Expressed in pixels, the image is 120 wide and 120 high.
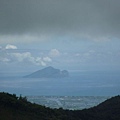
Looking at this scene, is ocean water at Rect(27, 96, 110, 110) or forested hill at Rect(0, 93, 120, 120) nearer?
forested hill at Rect(0, 93, 120, 120)

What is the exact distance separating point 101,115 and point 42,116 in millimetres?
10996

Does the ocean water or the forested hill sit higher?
the ocean water

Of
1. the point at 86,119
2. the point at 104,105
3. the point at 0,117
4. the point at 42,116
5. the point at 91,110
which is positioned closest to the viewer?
the point at 0,117

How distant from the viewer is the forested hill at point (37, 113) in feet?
149

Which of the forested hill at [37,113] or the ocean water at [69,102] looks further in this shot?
the ocean water at [69,102]

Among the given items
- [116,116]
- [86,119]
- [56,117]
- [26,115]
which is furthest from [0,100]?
[116,116]

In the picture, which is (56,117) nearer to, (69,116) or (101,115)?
(69,116)

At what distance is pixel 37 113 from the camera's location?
156ft

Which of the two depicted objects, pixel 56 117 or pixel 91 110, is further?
pixel 91 110

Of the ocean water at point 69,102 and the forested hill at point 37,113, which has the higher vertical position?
the ocean water at point 69,102

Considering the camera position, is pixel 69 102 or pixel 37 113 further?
pixel 69 102

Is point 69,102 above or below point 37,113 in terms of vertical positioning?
above

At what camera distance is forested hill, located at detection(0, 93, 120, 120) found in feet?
149

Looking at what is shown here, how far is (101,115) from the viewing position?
52.3m
